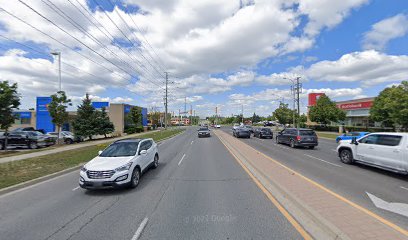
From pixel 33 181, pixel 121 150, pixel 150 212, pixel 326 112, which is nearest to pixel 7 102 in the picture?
pixel 33 181

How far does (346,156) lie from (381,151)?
2492 mm

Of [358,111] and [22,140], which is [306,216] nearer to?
[22,140]

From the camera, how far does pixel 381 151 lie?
33.6 ft

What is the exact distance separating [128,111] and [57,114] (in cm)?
3190

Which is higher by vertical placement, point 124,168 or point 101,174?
point 124,168

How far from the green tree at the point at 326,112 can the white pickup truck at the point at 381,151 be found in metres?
42.1

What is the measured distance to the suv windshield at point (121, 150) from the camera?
8.76 metres

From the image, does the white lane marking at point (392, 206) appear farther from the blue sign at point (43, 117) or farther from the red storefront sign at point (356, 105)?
the blue sign at point (43, 117)

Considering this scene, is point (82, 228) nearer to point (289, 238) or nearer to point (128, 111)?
point (289, 238)

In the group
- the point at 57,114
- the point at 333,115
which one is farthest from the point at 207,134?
the point at 333,115

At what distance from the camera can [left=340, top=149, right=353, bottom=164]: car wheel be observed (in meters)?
12.3

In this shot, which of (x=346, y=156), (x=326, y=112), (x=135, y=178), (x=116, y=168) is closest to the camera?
(x=116, y=168)

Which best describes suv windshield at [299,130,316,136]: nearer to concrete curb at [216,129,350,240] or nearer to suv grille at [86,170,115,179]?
concrete curb at [216,129,350,240]

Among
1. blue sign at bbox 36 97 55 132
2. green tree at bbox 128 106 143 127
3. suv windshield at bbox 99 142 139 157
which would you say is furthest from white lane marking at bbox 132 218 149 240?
green tree at bbox 128 106 143 127
